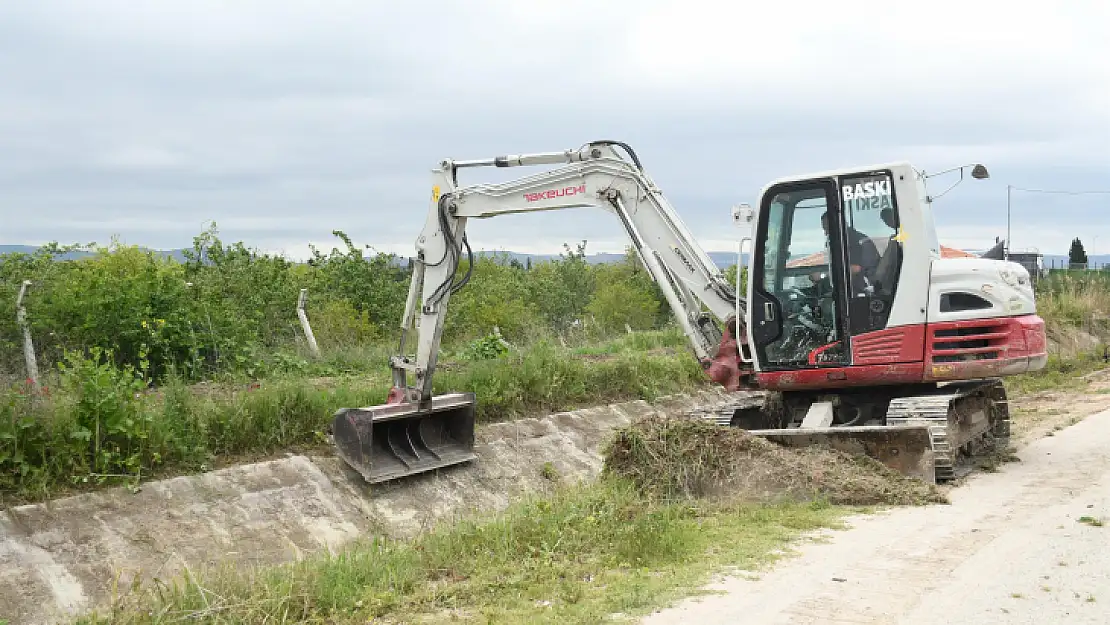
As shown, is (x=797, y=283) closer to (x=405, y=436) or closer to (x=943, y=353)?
(x=943, y=353)

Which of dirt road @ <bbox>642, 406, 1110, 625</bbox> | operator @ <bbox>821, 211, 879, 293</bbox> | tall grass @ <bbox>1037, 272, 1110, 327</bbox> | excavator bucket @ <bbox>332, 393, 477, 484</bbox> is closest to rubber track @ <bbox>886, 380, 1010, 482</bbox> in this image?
dirt road @ <bbox>642, 406, 1110, 625</bbox>

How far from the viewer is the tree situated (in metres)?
45.3

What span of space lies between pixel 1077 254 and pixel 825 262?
43.9 metres

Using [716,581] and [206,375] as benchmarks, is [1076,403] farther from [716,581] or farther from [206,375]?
[206,375]

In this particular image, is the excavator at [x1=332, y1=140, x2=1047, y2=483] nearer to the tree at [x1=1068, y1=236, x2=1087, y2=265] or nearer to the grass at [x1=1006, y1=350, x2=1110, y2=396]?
the grass at [x1=1006, y1=350, x2=1110, y2=396]

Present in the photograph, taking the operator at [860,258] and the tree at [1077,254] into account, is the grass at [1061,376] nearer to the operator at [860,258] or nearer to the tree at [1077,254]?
the operator at [860,258]

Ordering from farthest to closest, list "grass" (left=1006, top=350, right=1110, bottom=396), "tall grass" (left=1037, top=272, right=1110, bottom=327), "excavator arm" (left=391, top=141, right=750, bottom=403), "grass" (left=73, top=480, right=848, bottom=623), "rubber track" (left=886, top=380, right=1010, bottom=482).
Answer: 1. "tall grass" (left=1037, top=272, right=1110, bottom=327)
2. "grass" (left=1006, top=350, right=1110, bottom=396)
3. "excavator arm" (left=391, top=141, right=750, bottom=403)
4. "rubber track" (left=886, top=380, right=1010, bottom=482)
5. "grass" (left=73, top=480, right=848, bottom=623)

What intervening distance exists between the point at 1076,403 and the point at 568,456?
8414mm

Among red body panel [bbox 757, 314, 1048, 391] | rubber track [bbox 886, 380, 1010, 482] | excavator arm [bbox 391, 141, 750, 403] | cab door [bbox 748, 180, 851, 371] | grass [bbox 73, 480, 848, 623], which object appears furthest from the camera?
excavator arm [bbox 391, 141, 750, 403]

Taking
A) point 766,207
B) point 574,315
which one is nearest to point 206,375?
point 766,207

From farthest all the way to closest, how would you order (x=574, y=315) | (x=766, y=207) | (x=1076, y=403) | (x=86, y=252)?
(x=574, y=315) → (x=86, y=252) → (x=1076, y=403) → (x=766, y=207)

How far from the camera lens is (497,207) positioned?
10.6 m

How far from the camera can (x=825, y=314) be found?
9.62 m

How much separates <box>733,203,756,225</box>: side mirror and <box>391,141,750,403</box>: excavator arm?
1.63 feet
